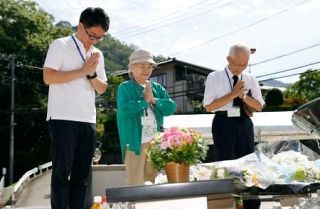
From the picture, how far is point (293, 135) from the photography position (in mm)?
9617

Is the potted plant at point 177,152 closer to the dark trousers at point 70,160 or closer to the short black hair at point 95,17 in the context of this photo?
the dark trousers at point 70,160

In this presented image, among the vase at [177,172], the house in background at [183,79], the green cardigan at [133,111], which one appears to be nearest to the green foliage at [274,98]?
the house in background at [183,79]

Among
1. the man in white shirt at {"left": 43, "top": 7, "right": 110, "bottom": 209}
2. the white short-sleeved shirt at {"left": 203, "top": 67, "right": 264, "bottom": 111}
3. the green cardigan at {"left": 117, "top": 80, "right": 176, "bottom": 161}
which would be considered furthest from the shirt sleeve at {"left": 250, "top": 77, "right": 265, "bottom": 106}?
the man in white shirt at {"left": 43, "top": 7, "right": 110, "bottom": 209}

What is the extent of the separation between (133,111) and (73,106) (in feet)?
1.82

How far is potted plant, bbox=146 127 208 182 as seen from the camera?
7.94ft

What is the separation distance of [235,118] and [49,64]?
138 cm

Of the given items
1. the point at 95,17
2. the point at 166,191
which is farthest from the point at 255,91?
the point at 166,191

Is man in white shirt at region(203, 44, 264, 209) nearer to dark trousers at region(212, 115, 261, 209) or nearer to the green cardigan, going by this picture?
dark trousers at region(212, 115, 261, 209)

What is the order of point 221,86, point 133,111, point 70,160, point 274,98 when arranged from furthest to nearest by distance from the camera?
point 274,98
point 221,86
point 133,111
point 70,160

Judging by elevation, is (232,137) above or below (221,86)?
below

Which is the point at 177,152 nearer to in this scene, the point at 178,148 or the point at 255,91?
the point at 178,148

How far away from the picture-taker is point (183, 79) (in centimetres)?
3478

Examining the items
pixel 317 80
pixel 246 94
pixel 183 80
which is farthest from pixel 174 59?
pixel 246 94

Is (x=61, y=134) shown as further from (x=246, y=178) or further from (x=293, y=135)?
(x=293, y=135)
